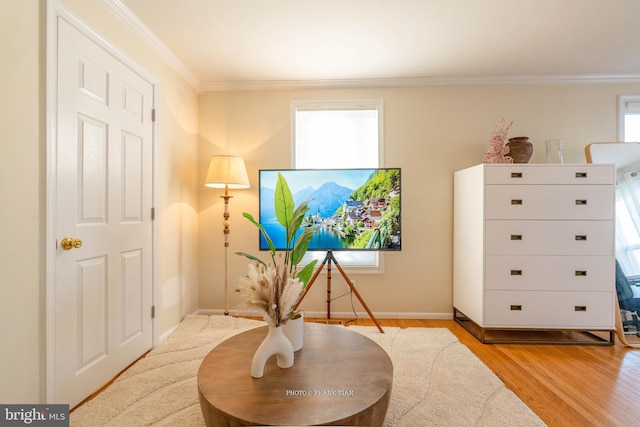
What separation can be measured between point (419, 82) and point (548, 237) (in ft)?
6.12

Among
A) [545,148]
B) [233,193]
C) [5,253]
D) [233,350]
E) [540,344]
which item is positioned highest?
[545,148]

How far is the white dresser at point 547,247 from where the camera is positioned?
2334 mm

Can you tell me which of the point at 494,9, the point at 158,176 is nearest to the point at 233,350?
the point at 158,176

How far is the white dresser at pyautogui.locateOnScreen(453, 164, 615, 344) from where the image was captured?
2.33m

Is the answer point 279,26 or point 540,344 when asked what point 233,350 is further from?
point 540,344

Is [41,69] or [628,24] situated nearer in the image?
[41,69]

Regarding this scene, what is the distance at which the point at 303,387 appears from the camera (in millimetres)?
1138

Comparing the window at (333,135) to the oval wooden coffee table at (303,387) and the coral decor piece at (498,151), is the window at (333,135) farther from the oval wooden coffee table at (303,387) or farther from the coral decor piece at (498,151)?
the oval wooden coffee table at (303,387)

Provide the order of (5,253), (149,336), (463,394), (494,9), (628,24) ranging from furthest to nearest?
(149,336)
(628,24)
(494,9)
(463,394)
(5,253)

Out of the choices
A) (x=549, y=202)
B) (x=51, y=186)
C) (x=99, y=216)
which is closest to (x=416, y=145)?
(x=549, y=202)

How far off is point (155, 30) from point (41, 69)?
3.37ft

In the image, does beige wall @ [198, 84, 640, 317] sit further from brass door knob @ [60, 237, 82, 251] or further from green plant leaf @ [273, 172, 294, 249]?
brass door knob @ [60, 237, 82, 251]

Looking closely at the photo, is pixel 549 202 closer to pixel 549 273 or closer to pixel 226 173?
pixel 549 273

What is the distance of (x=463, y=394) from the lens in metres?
1.70
